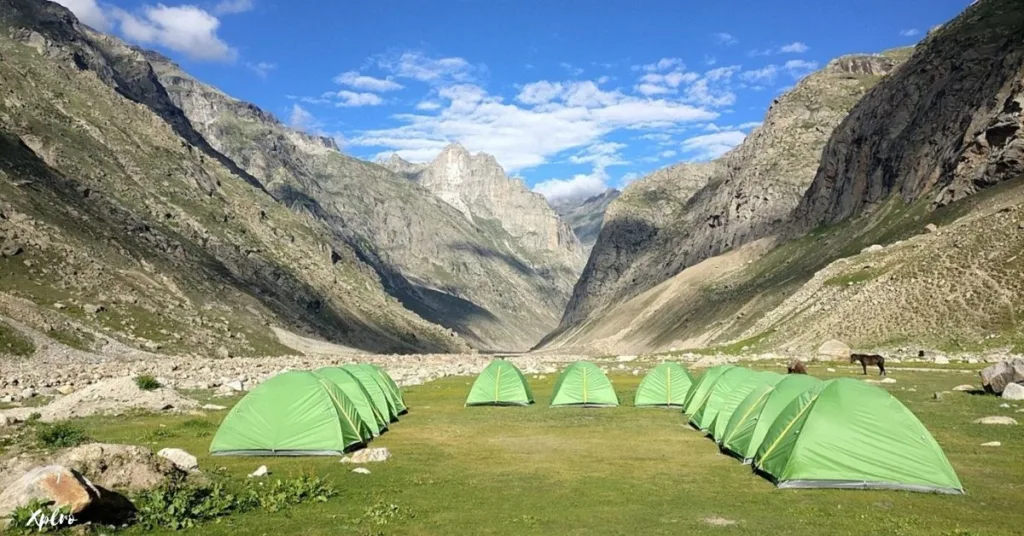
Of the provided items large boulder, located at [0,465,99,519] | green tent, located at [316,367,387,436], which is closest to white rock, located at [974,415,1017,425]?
green tent, located at [316,367,387,436]

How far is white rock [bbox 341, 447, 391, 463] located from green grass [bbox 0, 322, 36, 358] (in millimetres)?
50885

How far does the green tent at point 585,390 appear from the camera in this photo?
36.7 metres

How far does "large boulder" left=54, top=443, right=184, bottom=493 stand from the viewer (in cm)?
1573

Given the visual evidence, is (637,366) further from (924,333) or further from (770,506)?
(770,506)

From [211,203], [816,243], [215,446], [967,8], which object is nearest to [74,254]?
[211,203]

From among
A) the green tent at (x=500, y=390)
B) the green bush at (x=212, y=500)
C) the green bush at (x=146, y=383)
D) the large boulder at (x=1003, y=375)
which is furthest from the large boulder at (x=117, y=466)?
the large boulder at (x=1003, y=375)

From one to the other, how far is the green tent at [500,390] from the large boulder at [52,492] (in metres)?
25.6

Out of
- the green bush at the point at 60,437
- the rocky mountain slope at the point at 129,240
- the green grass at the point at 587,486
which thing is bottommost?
the green grass at the point at 587,486

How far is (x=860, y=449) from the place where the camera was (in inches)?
688

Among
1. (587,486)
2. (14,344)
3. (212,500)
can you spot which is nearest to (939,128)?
(587,486)

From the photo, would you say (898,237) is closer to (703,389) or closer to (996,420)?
(703,389)

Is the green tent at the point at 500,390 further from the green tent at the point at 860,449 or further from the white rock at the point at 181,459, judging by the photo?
the green tent at the point at 860,449

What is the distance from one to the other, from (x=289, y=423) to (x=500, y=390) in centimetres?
1693

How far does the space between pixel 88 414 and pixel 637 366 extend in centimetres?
4990
